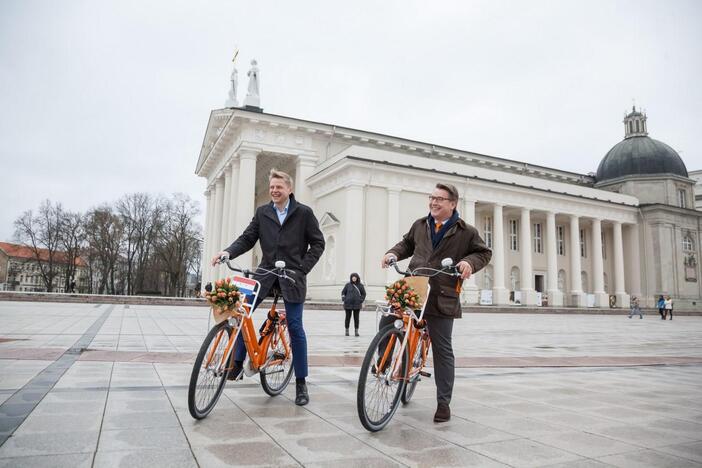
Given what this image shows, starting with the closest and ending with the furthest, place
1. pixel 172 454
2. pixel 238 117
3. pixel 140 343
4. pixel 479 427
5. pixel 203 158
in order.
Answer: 1. pixel 172 454
2. pixel 479 427
3. pixel 140 343
4. pixel 238 117
5. pixel 203 158

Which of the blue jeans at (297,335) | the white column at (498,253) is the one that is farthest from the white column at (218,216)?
the blue jeans at (297,335)

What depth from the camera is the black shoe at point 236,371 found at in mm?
4230

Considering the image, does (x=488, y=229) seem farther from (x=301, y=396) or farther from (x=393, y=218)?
(x=301, y=396)

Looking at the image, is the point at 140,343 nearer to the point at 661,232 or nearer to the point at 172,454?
the point at 172,454

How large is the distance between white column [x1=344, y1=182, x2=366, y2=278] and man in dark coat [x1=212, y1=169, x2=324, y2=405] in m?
26.2

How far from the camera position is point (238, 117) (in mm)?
34500

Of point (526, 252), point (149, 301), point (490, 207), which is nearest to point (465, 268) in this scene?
point (149, 301)

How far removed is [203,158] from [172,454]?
49482mm

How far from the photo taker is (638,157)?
172 feet

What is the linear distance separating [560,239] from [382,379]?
154 ft

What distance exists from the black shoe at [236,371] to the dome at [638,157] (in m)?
57.9

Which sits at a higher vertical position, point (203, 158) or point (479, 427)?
point (203, 158)

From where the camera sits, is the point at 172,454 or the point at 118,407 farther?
the point at 118,407

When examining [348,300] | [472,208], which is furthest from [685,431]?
[472,208]
